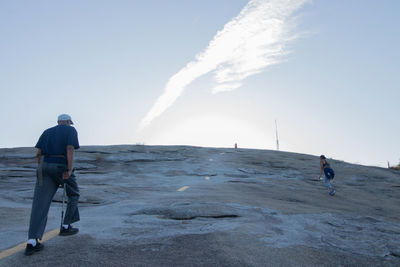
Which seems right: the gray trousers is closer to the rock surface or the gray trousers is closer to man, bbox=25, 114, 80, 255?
man, bbox=25, 114, 80, 255

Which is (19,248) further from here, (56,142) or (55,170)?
(56,142)

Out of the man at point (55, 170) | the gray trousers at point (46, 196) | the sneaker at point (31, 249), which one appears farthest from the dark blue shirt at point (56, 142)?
the sneaker at point (31, 249)

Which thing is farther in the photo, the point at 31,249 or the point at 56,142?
the point at 56,142

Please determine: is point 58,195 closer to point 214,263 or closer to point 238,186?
point 238,186

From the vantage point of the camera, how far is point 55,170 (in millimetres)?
4445

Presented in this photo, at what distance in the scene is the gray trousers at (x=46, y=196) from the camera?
4133mm

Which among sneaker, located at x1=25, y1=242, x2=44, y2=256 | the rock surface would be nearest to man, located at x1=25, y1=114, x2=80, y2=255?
sneaker, located at x1=25, y1=242, x2=44, y2=256

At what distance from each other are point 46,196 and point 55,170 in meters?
0.37

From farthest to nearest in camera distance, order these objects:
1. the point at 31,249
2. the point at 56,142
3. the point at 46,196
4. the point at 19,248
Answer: the point at 56,142, the point at 46,196, the point at 19,248, the point at 31,249

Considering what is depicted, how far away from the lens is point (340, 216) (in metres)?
7.29

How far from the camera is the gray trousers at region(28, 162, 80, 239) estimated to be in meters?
4.13

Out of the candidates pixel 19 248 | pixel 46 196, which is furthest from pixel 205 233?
pixel 19 248

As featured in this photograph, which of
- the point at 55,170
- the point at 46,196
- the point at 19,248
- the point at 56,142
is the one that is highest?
the point at 56,142

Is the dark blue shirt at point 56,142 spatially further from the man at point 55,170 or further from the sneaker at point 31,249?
the sneaker at point 31,249
